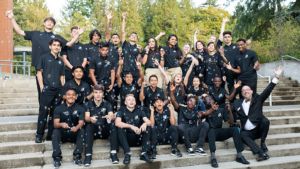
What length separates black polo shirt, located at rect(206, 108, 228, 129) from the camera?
634 cm

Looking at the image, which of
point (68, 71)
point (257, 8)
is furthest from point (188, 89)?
point (257, 8)

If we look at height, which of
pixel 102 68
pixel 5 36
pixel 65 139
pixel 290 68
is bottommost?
pixel 65 139

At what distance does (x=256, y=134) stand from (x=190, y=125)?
129cm

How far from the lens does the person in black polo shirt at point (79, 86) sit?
580cm

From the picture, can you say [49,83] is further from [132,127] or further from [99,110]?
[132,127]

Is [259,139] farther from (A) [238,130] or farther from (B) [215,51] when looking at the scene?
(B) [215,51]

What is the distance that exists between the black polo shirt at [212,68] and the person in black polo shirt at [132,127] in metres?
2.43

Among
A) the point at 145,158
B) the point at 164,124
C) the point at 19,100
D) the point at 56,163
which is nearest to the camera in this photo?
the point at 56,163

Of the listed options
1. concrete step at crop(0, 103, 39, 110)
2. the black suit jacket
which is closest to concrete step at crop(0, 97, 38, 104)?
concrete step at crop(0, 103, 39, 110)

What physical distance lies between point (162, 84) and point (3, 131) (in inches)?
146

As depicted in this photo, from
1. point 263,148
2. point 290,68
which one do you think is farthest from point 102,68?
point 290,68

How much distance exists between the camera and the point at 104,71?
6.76 m

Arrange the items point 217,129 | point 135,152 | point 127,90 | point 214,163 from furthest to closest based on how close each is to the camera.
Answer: point 127,90, point 217,129, point 135,152, point 214,163

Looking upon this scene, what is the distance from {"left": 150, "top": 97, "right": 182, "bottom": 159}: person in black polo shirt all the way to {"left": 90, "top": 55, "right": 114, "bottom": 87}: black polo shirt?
1210mm
